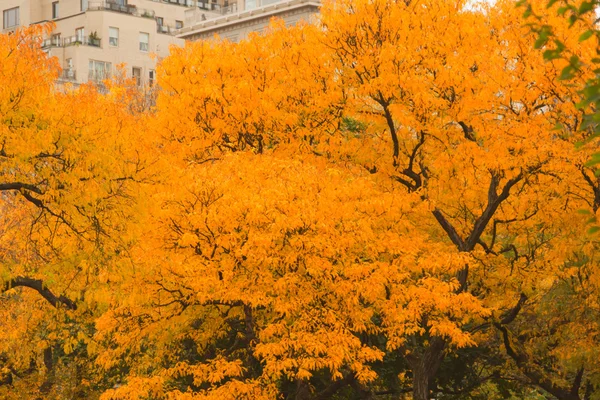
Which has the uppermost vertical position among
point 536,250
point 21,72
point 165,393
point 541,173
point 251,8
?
point 251,8

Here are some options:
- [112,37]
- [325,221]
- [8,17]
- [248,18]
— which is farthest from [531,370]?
[8,17]

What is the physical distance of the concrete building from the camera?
77000mm

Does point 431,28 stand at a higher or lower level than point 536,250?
higher

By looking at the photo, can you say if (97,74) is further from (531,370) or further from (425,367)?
(531,370)

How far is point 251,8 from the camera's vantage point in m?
81.6

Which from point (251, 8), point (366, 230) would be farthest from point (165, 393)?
point (251, 8)

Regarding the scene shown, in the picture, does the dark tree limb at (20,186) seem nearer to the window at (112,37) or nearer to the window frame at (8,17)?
the window at (112,37)

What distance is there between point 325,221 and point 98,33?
7787 cm

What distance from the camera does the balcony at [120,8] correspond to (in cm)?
10159

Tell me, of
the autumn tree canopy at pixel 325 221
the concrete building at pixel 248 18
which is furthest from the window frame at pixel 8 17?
the autumn tree canopy at pixel 325 221

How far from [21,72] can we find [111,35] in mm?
78137

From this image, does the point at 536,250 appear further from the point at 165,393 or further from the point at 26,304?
the point at 26,304

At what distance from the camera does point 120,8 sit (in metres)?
104

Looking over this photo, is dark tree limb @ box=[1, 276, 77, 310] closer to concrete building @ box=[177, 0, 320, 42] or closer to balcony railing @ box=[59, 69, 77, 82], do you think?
concrete building @ box=[177, 0, 320, 42]
